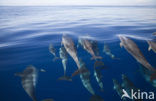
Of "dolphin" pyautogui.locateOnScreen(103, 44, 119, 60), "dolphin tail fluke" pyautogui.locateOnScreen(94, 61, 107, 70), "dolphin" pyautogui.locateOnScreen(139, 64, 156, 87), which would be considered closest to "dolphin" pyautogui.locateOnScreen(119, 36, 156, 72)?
"dolphin" pyautogui.locateOnScreen(139, 64, 156, 87)

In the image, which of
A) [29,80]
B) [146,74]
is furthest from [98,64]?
[29,80]

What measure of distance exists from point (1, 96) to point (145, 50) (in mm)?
8899

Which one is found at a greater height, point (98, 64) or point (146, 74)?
point (98, 64)

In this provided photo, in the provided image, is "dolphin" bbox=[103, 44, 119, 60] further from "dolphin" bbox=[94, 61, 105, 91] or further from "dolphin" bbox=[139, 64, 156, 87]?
"dolphin" bbox=[139, 64, 156, 87]

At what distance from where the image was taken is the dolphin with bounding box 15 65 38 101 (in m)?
5.42

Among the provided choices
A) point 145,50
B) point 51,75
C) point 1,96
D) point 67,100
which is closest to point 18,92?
point 1,96

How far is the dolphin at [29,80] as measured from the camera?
5.42 m

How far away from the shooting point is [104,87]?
20.5 ft

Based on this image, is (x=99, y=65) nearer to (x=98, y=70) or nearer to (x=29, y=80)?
(x=98, y=70)

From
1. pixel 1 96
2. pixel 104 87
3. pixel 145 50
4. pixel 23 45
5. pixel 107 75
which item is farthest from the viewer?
pixel 23 45

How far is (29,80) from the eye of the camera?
576 centimetres

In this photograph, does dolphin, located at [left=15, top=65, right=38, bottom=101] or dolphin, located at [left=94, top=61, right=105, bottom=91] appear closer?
dolphin, located at [left=15, top=65, right=38, bottom=101]

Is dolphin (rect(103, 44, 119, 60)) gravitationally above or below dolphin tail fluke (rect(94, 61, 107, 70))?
above

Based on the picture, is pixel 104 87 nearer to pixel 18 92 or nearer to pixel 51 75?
pixel 51 75
